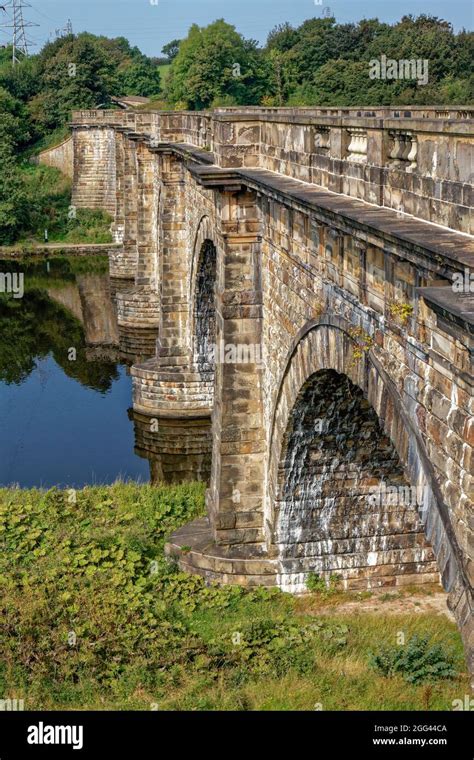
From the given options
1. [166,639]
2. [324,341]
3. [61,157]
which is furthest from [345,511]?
[61,157]

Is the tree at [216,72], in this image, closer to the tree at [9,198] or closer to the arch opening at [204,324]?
the tree at [9,198]

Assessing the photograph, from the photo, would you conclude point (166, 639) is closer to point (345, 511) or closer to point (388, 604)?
point (345, 511)

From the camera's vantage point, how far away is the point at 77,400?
3212cm

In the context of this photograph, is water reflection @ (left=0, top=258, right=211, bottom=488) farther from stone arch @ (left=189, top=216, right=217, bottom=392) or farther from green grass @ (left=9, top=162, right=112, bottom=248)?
green grass @ (left=9, top=162, right=112, bottom=248)

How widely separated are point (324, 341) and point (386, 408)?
2738mm

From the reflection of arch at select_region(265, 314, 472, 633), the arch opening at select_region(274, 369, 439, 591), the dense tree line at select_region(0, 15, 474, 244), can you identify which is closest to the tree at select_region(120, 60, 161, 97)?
the dense tree line at select_region(0, 15, 474, 244)

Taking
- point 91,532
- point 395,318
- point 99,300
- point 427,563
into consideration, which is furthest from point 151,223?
point 395,318

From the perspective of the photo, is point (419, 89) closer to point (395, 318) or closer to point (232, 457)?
point (232, 457)

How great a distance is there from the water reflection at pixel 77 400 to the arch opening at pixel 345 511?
8817mm

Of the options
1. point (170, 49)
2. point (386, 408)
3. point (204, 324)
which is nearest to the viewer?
point (386, 408)

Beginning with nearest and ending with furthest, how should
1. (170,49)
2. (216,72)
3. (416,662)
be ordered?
(416,662)
(216,72)
(170,49)

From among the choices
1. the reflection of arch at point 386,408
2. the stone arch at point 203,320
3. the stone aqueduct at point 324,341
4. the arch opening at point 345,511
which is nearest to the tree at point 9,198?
the stone aqueduct at point 324,341

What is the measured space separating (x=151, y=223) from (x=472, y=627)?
32724mm
